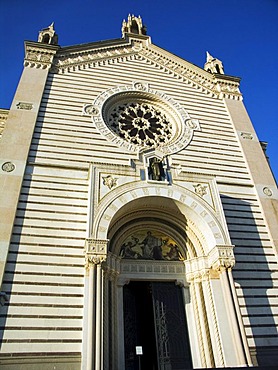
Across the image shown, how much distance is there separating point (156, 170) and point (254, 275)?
4.94 meters

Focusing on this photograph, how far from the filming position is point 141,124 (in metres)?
14.4

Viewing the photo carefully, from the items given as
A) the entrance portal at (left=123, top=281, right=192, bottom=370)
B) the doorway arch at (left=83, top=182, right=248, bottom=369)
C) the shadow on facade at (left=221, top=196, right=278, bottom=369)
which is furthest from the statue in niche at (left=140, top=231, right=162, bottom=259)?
the shadow on facade at (left=221, top=196, right=278, bottom=369)

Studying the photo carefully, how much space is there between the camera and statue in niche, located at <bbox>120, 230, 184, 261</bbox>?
1097 cm

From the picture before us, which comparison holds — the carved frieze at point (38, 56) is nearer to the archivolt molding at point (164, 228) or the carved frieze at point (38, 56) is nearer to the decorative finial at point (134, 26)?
the decorative finial at point (134, 26)

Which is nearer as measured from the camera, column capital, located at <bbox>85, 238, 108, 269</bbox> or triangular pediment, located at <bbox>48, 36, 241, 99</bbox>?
column capital, located at <bbox>85, 238, 108, 269</bbox>

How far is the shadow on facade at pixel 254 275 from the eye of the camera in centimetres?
946

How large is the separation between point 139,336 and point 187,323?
5.37ft

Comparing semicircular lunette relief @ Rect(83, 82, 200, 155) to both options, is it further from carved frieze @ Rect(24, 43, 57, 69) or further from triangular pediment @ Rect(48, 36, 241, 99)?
carved frieze @ Rect(24, 43, 57, 69)

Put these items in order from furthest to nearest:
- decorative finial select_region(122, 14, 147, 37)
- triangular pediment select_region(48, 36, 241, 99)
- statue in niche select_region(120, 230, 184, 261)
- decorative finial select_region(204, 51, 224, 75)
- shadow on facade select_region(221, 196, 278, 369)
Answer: decorative finial select_region(122, 14, 147, 37) → decorative finial select_region(204, 51, 224, 75) → triangular pediment select_region(48, 36, 241, 99) → statue in niche select_region(120, 230, 184, 261) → shadow on facade select_region(221, 196, 278, 369)

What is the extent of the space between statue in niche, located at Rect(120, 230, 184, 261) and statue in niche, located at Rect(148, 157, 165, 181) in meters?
2.11

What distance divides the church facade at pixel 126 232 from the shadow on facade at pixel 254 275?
0.04 metres

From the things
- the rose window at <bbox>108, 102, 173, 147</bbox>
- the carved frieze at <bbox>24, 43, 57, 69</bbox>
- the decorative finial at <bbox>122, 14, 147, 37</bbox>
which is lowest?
the rose window at <bbox>108, 102, 173, 147</bbox>

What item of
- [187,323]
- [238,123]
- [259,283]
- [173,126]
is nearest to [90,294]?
[187,323]

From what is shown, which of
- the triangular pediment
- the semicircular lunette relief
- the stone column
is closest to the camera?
the stone column
